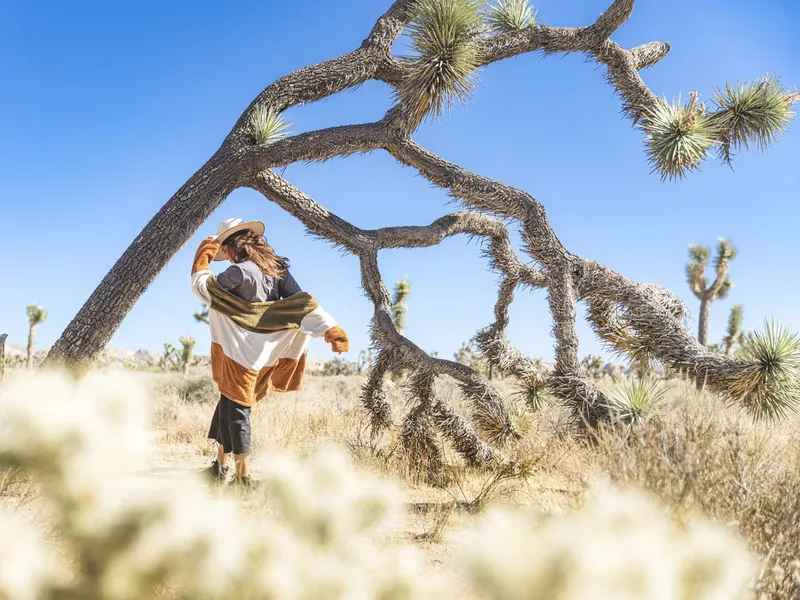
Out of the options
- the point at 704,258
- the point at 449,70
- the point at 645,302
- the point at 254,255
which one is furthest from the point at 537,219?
the point at 704,258

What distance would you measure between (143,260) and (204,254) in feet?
1.75

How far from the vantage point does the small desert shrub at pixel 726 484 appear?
237cm

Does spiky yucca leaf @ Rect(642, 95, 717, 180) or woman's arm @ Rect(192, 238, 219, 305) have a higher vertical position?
spiky yucca leaf @ Rect(642, 95, 717, 180)

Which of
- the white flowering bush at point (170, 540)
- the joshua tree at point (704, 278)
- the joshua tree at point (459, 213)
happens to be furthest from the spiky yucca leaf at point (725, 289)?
the white flowering bush at point (170, 540)

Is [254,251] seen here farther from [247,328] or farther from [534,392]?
[534,392]

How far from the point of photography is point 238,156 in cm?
561

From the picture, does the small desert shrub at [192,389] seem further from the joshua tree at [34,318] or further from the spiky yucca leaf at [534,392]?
the joshua tree at [34,318]

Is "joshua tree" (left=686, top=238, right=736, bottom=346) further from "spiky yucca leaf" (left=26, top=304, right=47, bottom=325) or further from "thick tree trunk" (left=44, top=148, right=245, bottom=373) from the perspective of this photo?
"spiky yucca leaf" (left=26, top=304, right=47, bottom=325)

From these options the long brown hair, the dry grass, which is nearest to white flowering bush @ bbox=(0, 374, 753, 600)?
the dry grass

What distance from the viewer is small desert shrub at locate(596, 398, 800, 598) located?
7.76 ft

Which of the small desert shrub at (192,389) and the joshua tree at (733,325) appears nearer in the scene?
the small desert shrub at (192,389)

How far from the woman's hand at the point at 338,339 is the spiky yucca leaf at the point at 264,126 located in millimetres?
1972

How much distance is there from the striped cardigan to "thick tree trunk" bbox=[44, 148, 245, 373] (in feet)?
1.26

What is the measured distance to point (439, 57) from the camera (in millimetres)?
5574
